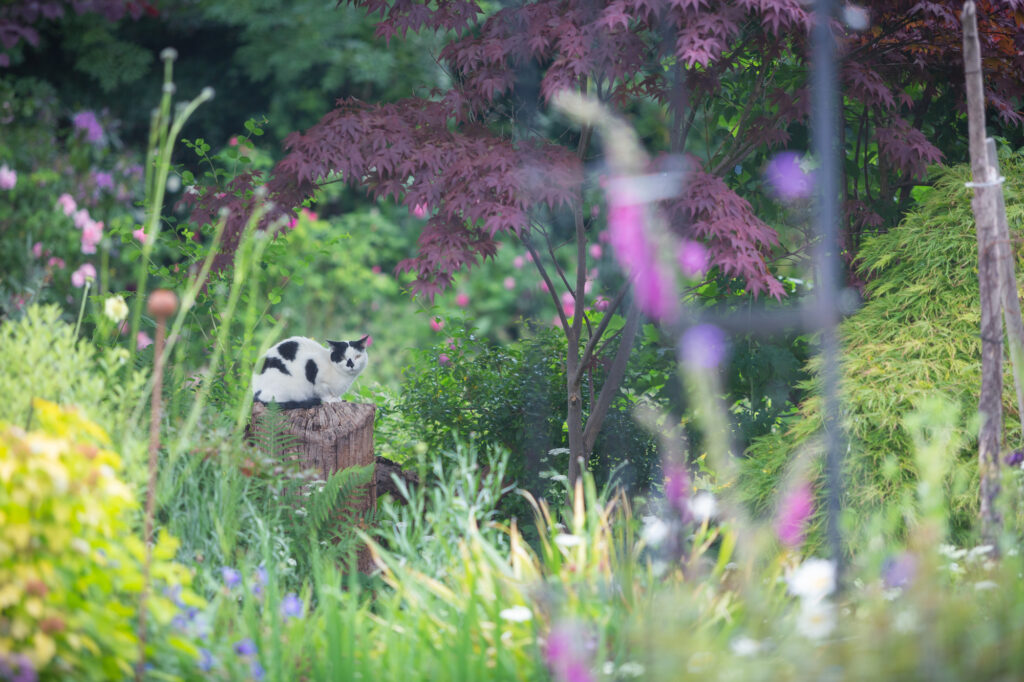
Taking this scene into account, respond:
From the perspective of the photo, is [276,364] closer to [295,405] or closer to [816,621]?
[295,405]

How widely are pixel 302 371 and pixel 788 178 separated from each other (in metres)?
2.55

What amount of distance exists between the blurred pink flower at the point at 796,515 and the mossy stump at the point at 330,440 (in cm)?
169

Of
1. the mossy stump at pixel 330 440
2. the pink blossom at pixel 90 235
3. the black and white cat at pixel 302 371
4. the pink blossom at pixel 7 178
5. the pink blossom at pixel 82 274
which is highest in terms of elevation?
the pink blossom at pixel 7 178

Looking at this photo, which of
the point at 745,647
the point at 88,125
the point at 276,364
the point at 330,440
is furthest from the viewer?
the point at 88,125

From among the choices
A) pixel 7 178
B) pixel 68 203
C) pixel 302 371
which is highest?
pixel 7 178

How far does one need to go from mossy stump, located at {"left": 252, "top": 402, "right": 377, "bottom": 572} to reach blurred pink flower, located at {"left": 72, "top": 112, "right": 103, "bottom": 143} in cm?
409

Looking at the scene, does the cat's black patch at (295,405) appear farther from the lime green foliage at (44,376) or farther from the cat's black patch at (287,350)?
the lime green foliage at (44,376)

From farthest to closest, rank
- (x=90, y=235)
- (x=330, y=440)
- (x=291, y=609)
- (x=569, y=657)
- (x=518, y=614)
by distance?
1. (x=90, y=235)
2. (x=330, y=440)
3. (x=291, y=609)
4. (x=518, y=614)
5. (x=569, y=657)

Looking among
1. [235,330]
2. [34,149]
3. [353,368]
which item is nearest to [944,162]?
[353,368]

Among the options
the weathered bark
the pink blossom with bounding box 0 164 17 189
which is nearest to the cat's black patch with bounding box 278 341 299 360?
the weathered bark

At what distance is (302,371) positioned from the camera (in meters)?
4.02

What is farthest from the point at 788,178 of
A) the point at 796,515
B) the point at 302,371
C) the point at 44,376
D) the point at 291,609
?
the point at 44,376

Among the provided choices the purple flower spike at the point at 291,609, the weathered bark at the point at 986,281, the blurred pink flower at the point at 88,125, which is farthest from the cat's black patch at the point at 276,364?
the blurred pink flower at the point at 88,125

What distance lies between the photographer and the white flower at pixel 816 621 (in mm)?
1871
